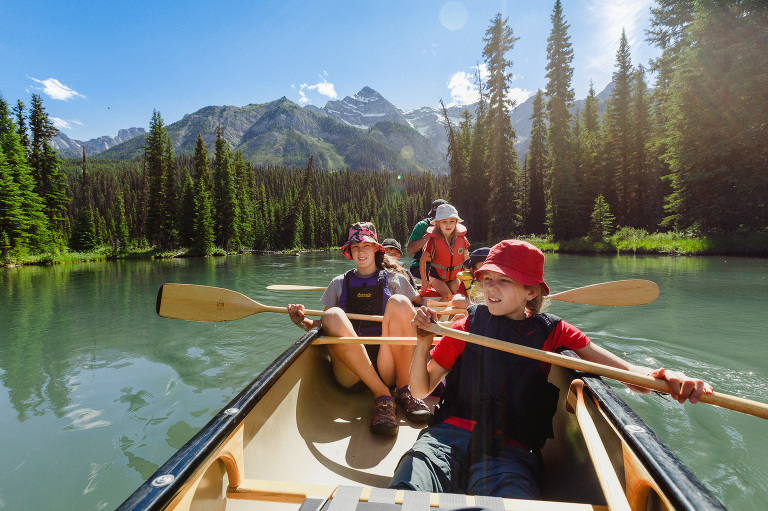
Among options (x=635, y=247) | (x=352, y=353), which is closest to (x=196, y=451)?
(x=352, y=353)

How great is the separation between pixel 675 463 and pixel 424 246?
5146mm

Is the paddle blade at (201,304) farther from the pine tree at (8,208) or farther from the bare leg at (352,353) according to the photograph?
the pine tree at (8,208)

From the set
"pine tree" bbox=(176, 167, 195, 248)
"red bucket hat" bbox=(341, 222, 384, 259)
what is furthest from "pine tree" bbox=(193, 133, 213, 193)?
"red bucket hat" bbox=(341, 222, 384, 259)

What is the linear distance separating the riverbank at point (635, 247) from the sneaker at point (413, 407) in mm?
21477

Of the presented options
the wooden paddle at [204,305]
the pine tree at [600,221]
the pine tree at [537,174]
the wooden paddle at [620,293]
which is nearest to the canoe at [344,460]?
the wooden paddle at [204,305]

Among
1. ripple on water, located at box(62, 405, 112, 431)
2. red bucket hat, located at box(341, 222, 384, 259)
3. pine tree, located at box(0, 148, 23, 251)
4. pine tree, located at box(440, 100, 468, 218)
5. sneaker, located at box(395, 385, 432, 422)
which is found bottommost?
ripple on water, located at box(62, 405, 112, 431)

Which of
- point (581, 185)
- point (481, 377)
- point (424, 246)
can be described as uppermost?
point (581, 185)

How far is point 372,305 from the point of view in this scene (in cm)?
359

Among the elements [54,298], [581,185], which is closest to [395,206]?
[581,185]

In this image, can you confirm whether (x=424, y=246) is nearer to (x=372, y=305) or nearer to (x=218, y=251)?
(x=372, y=305)

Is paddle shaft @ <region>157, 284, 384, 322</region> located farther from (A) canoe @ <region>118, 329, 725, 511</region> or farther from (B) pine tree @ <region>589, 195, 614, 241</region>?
(B) pine tree @ <region>589, 195, 614, 241</region>

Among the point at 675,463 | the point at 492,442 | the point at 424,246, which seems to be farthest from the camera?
the point at 424,246

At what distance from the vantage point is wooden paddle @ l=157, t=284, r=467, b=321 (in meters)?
3.48

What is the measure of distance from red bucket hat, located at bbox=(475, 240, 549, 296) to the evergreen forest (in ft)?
73.3
